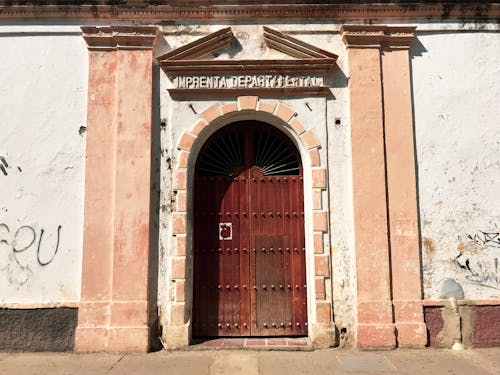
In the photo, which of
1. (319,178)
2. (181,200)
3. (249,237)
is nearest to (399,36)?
(319,178)

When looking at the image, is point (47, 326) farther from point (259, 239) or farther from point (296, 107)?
point (296, 107)

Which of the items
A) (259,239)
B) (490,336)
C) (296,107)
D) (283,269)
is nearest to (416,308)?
(490,336)

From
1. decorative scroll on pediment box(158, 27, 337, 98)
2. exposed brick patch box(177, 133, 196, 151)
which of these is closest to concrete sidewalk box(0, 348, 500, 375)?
exposed brick patch box(177, 133, 196, 151)

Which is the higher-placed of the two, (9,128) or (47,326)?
(9,128)

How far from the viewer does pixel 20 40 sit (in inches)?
254

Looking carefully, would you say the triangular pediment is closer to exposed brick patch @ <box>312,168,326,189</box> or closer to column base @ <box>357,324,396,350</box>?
exposed brick patch @ <box>312,168,326,189</box>

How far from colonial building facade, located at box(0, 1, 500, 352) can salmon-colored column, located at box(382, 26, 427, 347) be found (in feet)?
0.09

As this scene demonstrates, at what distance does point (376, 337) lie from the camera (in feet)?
18.9

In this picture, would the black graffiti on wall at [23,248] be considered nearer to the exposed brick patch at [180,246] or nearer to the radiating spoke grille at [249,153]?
the exposed brick patch at [180,246]

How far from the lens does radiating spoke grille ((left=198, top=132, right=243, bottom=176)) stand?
650cm

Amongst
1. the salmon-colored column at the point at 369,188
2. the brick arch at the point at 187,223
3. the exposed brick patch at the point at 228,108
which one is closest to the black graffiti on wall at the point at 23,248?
the brick arch at the point at 187,223

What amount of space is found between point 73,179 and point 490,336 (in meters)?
5.95

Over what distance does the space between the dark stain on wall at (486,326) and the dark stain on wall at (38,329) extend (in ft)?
17.2

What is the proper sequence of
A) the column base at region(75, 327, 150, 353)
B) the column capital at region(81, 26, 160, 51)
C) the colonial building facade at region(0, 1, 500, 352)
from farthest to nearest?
the column capital at region(81, 26, 160, 51)
the colonial building facade at region(0, 1, 500, 352)
the column base at region(75, 327, 150, 353)
